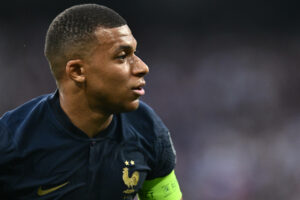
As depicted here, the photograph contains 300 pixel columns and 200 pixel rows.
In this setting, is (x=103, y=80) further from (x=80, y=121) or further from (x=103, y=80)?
(x=80, y=121)

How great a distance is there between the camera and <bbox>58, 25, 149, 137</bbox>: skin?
1.38m

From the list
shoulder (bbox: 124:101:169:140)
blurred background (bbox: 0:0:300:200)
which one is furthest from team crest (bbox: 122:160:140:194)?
blurred background (bbox: 0:0:300:200)

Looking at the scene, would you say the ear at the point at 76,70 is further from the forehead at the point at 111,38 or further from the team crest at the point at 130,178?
the team crest at the point at 130,178

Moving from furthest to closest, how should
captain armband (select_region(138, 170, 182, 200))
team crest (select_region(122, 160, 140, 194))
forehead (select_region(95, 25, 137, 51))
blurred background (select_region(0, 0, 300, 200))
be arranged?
1. blurred background (select_region(0, 0, 300, 200))
2. captain armband (select_region(138, 170, 182, 200))
3. team crest (select_region(122, 160, 140, 194))
4. forehead (select_region(95, 25, 137, 51))

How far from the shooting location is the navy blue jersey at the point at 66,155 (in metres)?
1.38

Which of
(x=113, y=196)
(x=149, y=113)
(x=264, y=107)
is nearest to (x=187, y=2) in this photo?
(x=264, y=107)

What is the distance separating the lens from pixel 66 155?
1.43 m

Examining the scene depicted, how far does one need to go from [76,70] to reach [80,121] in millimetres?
189

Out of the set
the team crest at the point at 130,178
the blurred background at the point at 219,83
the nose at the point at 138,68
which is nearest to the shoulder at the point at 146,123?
the team crest at the point at 130,178

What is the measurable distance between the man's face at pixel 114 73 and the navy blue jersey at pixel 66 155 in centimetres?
15

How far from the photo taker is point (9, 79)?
3.77 meters

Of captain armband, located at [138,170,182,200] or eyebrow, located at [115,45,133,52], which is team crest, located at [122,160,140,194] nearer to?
captain armband, located at [138,170,182,200]

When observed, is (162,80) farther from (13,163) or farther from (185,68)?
(13,163)

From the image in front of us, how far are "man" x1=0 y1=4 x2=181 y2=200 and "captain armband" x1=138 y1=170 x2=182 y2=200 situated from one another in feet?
0.64
